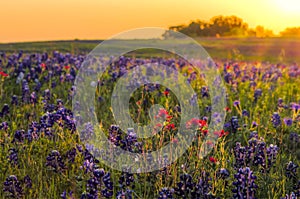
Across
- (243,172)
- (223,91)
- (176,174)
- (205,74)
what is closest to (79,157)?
(176,174)

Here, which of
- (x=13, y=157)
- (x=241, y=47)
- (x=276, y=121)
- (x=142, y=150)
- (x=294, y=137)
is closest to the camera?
(x=142, y=150)

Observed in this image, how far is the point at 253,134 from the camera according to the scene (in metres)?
4.78

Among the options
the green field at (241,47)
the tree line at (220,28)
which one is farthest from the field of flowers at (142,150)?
the tree line at (220,28)

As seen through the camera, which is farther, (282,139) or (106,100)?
(106,100)

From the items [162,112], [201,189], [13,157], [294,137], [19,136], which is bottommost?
[294,137]

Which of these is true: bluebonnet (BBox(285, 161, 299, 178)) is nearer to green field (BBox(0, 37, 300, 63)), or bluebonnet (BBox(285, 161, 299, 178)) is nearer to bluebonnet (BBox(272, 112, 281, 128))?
bluebonnet (BBox(272, 112, 281, 128))

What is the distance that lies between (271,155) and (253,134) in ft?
2.31

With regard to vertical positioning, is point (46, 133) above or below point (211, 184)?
above

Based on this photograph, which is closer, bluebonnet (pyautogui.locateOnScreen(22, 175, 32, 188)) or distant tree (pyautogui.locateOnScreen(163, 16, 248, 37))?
bluebonnet (pyautogui.locateOnScreen(22, 175, 32, 188))

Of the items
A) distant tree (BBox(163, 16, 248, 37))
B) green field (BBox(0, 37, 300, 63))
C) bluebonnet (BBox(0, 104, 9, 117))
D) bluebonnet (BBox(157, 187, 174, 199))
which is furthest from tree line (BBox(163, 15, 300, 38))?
bluebonnet (BBox(157, 187, 174, 199))

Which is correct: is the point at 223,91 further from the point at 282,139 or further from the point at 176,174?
the point at 176,174

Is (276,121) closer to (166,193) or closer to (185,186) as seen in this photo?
(185,186)

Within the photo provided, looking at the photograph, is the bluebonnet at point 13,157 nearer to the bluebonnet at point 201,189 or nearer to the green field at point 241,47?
the bluebonnet at point 201,189

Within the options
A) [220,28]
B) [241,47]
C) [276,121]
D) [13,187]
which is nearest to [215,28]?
[220,28]
